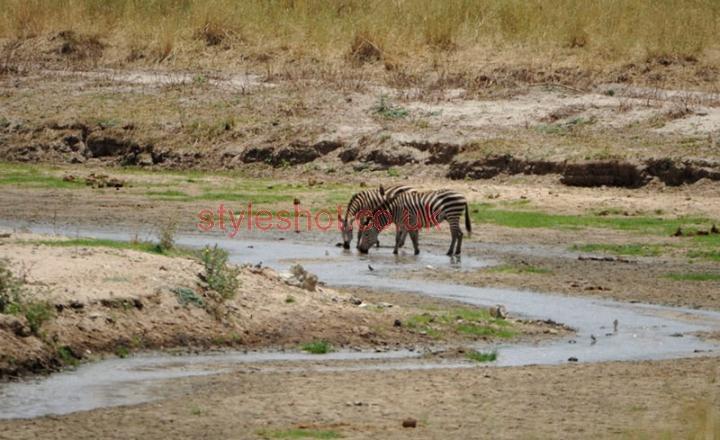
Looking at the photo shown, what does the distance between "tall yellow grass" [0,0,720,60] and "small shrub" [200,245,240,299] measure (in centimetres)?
1572

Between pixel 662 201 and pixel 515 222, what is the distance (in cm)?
216

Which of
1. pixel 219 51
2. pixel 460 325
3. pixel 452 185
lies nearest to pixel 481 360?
pixel 460 325

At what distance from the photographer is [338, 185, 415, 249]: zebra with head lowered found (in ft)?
68.3

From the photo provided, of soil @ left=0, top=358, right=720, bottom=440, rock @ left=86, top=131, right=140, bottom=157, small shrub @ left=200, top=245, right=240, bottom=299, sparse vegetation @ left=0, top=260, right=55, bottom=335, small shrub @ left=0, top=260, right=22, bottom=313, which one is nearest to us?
soil @ left=0, top=358, right=720, bottom=440

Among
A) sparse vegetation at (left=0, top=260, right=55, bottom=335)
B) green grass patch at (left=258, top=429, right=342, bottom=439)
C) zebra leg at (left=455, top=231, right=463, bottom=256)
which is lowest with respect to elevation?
green grass patch at (left=258, top=429, right=342, bottom=439)

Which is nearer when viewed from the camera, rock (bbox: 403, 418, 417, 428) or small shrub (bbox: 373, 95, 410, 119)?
rock (bbox: 403, 418, 417, 428)

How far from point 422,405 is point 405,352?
8.14 ft

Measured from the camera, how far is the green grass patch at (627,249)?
62.0ft

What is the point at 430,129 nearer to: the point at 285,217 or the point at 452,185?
the point at 452,185

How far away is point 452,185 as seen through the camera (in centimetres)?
2414

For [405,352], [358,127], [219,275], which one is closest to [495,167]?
[358,127]

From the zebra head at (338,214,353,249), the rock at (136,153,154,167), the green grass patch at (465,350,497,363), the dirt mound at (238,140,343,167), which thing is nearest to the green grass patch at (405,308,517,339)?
the green grass patch at (465,350,497,363)

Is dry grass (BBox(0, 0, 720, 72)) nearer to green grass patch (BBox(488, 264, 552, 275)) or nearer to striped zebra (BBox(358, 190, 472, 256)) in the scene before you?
striped zebra (BBox(358, 190, 472, 256))

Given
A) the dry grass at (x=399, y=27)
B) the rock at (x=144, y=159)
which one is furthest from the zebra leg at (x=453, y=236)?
the rock at (x=144, y=159)
